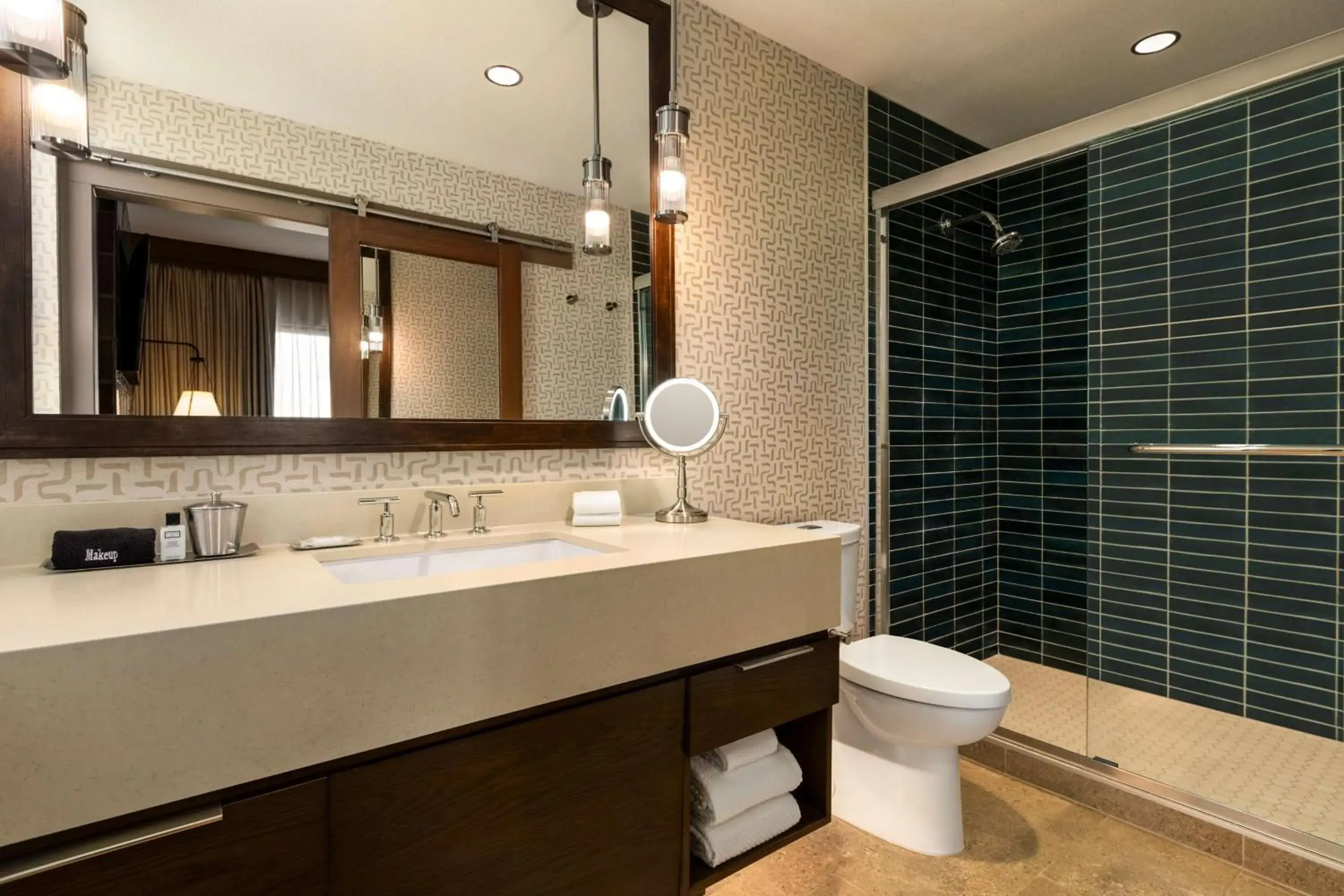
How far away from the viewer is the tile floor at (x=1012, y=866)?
5.16 feet

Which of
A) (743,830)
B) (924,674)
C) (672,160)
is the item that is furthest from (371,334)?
(924,674)

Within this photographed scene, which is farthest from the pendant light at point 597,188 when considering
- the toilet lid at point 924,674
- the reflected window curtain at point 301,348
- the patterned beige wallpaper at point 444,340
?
the toilet lid at point 924,674

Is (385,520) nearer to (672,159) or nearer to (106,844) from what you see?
(106,844)

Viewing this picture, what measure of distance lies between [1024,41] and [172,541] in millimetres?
2557

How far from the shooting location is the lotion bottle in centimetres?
106

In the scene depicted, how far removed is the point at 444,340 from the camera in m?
1.41

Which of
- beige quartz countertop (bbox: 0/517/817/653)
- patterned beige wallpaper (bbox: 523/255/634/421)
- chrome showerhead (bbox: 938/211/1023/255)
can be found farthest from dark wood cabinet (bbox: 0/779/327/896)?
chrome showerhead (bbox: 938/211/1023/255)

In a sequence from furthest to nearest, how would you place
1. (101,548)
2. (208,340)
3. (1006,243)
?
(1006,243) < (208,340) < (101,548)

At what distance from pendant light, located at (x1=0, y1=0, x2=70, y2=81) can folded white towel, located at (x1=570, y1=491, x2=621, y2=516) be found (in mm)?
1102

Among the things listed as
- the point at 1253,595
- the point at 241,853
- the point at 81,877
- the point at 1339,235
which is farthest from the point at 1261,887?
the point at 81,877

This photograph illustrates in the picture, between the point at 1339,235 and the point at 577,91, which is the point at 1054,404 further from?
the point at 577,91

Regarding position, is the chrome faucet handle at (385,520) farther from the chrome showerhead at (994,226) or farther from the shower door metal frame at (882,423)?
the chrome showerhead at (994,226)

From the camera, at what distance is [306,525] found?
4.09 ft

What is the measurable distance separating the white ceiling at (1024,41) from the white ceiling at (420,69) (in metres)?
0.51
